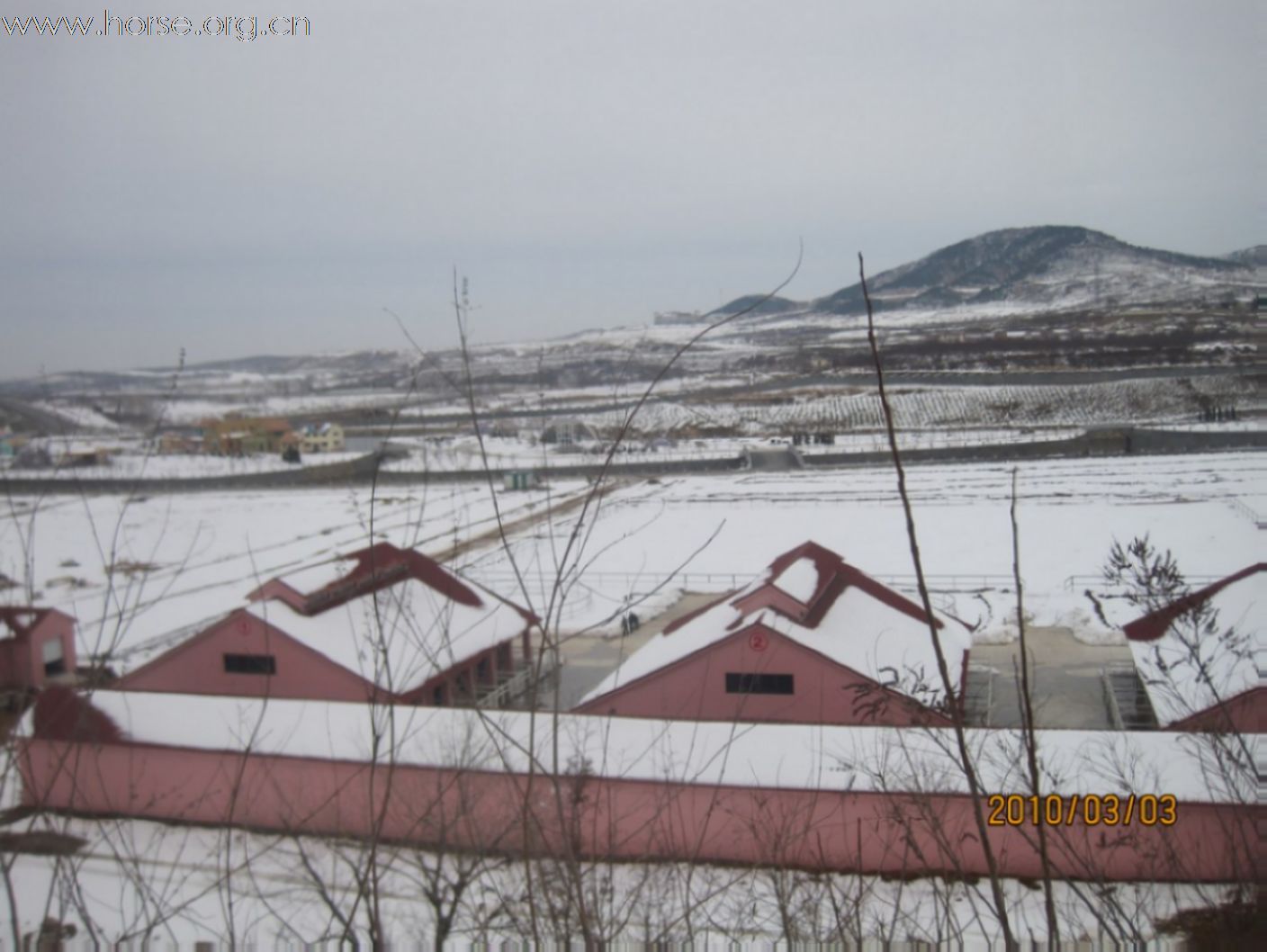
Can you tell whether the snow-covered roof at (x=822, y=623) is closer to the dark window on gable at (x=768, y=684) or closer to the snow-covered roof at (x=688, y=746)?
the dark window on gable at (x=768, y=684)

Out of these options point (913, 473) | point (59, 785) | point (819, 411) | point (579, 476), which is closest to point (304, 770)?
point (59, 785)

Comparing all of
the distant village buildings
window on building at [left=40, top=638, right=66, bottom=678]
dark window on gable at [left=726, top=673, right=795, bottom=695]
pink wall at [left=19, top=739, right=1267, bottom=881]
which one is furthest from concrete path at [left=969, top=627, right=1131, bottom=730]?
the distant village buildings

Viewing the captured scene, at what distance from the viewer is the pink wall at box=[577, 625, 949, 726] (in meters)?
3.42

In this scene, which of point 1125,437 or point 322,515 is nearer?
point 1125,437

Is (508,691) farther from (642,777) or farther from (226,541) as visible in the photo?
(226,541)

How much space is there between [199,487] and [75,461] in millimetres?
5470

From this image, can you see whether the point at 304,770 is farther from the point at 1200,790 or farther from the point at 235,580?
the point at 235,580

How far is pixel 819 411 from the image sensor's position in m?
3.60

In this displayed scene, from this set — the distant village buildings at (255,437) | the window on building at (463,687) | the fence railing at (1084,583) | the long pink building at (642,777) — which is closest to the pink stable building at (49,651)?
the long pink building at (642,777)

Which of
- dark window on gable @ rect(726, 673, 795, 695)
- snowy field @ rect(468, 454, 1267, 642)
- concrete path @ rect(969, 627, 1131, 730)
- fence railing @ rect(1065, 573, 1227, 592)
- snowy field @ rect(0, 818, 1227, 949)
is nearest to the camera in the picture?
snowy field @ rect(0, 818, 1227, 949)

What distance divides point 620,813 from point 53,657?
2886 mm

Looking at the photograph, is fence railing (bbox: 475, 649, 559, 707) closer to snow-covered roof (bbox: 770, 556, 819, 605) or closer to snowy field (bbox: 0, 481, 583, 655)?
snowy field (bbox: 0, 481, 583, 655)
